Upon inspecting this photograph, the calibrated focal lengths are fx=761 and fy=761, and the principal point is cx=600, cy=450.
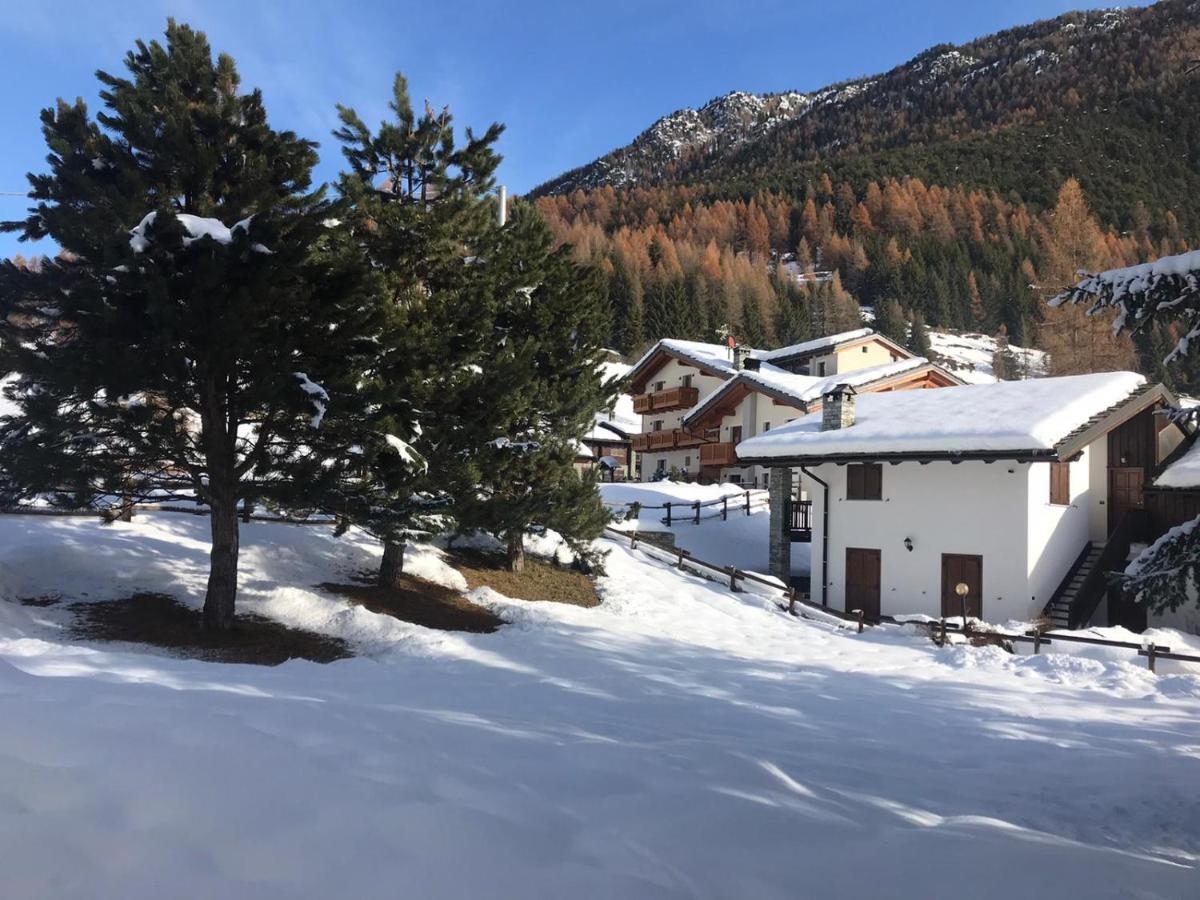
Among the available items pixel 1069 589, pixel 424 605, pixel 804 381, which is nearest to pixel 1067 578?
pixel 1069 589

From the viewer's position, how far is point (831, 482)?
77.4ft

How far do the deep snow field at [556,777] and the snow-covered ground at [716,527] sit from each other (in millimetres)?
15943

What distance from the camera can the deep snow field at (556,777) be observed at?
3402 millimetres

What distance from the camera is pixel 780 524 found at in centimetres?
2577

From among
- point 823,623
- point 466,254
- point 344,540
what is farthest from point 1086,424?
point 344,540

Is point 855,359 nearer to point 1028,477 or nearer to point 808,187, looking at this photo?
point 1028,477

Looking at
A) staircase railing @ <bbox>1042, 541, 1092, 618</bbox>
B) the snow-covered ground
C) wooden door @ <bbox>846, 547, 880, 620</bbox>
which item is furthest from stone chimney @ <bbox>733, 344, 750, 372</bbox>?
staircase railing @ <bbox>1042, 541, 1092, 618</bbox>

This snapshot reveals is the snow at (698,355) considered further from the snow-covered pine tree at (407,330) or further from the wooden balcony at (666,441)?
the snow-covered pine tree at (407,330)

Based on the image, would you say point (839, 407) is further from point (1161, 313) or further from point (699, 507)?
point (1161, 313)

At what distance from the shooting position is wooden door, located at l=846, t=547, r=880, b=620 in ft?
73.0

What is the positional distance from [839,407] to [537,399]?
10858 millimetres

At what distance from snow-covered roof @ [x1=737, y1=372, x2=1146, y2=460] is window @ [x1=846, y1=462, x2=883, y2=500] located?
3.48 feet

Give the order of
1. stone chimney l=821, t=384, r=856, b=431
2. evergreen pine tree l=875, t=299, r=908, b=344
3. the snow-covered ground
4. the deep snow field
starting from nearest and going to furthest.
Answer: the deep snow field < stone chimney l=821, t=384, r=856, b=431 < the snow-covered ground < evergreen pine tree l=875, t=299, r=908, b=344

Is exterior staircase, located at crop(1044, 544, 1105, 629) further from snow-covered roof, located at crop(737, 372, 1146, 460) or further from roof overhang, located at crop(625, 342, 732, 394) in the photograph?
roof overhang, located at crop(625, 342, 732, 394)
